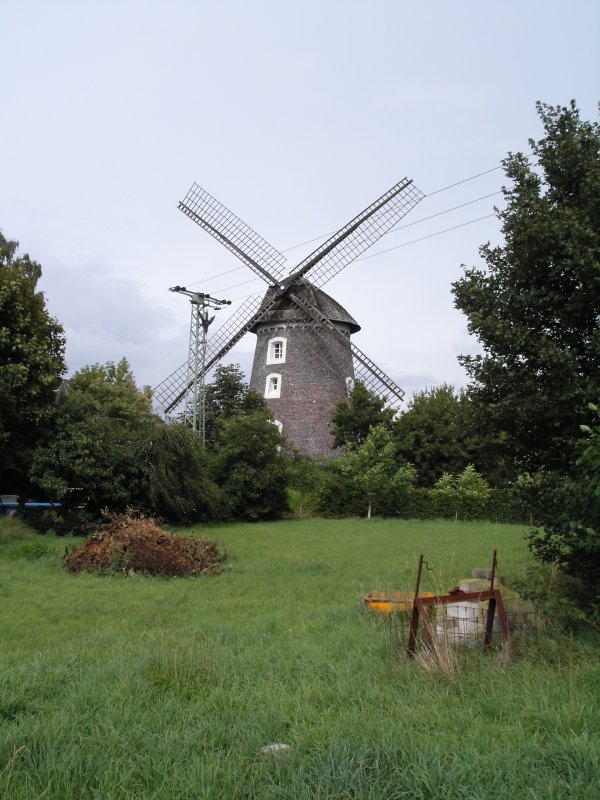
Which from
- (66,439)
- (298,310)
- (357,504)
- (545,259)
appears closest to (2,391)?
(66,439)

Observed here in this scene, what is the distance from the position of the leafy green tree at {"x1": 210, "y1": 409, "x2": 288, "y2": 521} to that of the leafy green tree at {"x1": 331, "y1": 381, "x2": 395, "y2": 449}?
5068mm

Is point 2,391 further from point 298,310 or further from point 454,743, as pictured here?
point 298,310

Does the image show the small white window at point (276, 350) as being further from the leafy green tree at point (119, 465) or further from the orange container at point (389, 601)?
the orange container at point (389, 601)

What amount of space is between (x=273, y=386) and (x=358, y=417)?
570 cm

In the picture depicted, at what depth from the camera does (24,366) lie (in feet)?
55.1

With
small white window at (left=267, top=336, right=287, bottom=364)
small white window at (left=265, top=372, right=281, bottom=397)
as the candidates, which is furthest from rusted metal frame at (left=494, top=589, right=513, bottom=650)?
small white window at (left=267, top=336, right=287, bottom=364)

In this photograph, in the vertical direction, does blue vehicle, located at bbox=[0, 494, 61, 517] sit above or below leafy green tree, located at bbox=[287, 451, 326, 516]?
below

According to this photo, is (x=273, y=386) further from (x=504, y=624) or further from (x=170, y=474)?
(x=504, y=624)

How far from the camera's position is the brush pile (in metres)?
12.8

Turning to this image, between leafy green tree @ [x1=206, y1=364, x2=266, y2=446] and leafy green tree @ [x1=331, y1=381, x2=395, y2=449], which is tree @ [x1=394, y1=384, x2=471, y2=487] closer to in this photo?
leafy green tree @ [x1=331, y1=381, x2=395, y2=449]

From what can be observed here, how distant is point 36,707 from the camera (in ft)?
15.5

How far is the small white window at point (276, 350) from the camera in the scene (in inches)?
1403

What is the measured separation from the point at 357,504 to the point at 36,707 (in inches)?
978

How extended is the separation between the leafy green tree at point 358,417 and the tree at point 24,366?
53.6 feet
